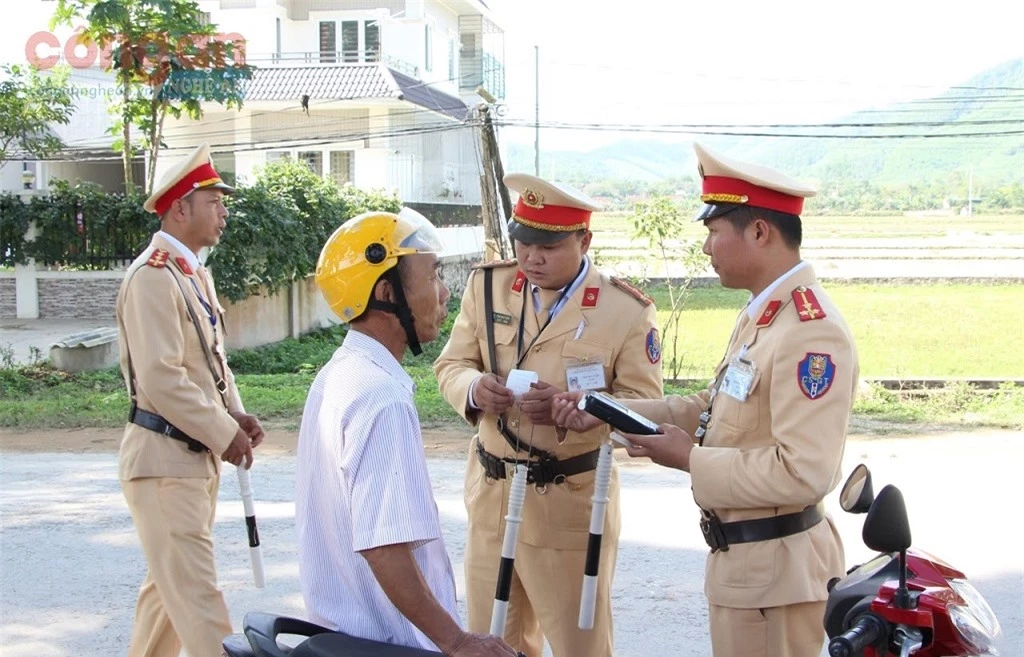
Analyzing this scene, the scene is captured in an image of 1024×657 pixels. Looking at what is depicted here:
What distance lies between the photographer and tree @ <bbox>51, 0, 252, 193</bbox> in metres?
18.5

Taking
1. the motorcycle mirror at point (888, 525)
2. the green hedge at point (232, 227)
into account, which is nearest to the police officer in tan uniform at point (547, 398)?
the motorcycle mirror at point (888, 525)

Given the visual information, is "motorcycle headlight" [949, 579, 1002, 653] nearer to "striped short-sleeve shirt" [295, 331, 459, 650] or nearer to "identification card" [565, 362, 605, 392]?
"striped short-sleeve shirt" [295, 331, 459, 650]

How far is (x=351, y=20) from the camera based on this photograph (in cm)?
3394

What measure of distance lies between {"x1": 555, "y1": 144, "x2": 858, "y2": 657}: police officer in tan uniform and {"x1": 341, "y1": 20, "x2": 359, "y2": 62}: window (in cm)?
3168

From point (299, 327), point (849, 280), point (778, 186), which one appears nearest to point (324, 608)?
point (778, 186)

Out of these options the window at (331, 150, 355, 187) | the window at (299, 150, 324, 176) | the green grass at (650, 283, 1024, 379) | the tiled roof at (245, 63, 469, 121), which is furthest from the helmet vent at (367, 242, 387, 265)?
the window at (299, 150, 324, 176)

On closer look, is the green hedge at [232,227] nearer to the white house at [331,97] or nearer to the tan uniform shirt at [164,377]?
the white house at [331,97]

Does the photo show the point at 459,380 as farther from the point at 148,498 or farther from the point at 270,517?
the point at 270,517

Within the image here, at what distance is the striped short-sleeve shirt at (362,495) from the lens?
8.48ft

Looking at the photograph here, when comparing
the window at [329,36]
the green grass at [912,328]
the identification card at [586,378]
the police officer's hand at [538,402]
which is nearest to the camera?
the police officer's hand at [538,402]

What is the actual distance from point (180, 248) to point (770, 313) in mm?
2538

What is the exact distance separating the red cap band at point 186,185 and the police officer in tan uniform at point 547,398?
1281 millimetres

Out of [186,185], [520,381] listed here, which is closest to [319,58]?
[186,185]

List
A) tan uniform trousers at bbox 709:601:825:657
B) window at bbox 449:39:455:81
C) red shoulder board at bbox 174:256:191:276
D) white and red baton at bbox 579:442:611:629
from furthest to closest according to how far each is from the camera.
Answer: window at bbox 449:39:455:81 → red shoulder board at bbox 174:256:191:276 → white and red baton at bbox 579:442:611:629 → tan uniform trousers at bbox 709:601:825:657
